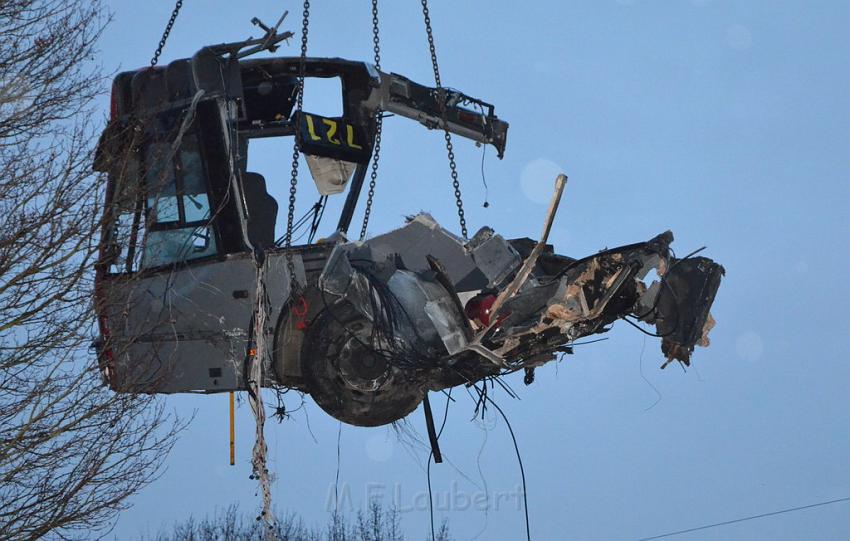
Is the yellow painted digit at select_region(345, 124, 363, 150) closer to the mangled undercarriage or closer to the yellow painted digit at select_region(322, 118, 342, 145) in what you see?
the yellow painted digit at select_region(322, 118, 342, 145)

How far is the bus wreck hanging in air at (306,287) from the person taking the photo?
41.5ft

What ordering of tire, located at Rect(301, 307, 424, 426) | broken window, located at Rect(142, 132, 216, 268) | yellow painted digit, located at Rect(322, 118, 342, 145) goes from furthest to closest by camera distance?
yellow painted digit, located at Rect(322, 118, 342, 145)
broken window, located at Rect(142, 132, 216, 268)
tire, located at Rect(301, 307, 424, 426)

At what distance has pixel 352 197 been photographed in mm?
15492

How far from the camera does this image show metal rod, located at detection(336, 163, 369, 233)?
610 inches

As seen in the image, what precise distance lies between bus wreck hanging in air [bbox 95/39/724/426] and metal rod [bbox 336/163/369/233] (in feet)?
3.08

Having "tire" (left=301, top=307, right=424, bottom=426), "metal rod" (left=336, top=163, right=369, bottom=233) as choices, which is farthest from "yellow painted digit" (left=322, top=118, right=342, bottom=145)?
"tire" (left=301, top=307, right=424, bottom=426)

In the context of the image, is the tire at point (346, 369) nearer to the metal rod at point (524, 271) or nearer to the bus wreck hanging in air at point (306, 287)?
the bus wreck hanging in air at point (306, 287)

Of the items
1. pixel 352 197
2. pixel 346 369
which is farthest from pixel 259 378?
pixel 352 197

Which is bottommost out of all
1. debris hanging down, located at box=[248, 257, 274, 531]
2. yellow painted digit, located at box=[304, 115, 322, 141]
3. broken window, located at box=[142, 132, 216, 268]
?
debris hanging down, located at box=[248, 257, 274, 531]

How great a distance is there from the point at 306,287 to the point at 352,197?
8.30 feet

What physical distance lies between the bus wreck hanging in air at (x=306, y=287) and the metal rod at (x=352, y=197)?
939mm

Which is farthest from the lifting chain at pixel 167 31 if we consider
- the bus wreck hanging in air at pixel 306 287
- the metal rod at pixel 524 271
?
the metal rod at pixel 524 271

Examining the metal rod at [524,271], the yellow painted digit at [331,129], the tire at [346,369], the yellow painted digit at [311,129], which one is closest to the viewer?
the metal rod at [524,271]

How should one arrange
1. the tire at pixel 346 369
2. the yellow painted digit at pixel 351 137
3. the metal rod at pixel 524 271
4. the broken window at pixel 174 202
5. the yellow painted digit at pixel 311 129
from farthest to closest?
the yellow painted digit at pixel 351 137 < the yellow painted digit at pixel 311 129 < the broken window at pixel 174 202 < the tire at pixel 346 369 < the metal rod at pixel 524 271
